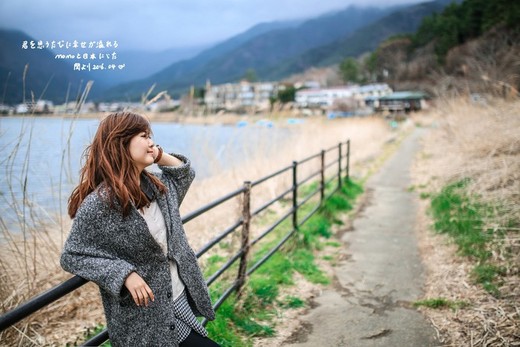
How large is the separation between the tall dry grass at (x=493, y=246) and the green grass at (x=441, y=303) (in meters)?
0.06

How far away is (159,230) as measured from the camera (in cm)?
163

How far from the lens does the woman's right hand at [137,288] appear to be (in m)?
1.39

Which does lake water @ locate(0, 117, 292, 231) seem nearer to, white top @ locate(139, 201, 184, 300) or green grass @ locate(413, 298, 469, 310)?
white top @ locate(139, 201, 184, 300)

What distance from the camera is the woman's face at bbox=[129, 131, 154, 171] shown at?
1520mm

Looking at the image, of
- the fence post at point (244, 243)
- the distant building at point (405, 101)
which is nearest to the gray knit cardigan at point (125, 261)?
the fence post at point (244, 243)

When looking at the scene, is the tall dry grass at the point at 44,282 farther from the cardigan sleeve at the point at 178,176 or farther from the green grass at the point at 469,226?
the green grass at the point at 469,226

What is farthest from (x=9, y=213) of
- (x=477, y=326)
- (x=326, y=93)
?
(x=326, y=93)

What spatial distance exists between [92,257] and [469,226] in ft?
14.6

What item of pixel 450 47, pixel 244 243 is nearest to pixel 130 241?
pixel 244 243

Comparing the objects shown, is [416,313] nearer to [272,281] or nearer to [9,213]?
[272,281]

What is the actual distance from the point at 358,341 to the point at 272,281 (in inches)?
42.5

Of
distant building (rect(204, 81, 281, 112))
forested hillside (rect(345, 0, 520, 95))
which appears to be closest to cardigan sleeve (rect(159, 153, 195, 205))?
distant building (rect(204, 81, 281, 112))

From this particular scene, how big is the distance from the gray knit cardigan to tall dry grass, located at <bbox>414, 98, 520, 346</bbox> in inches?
88.0

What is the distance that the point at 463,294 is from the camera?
345cm
